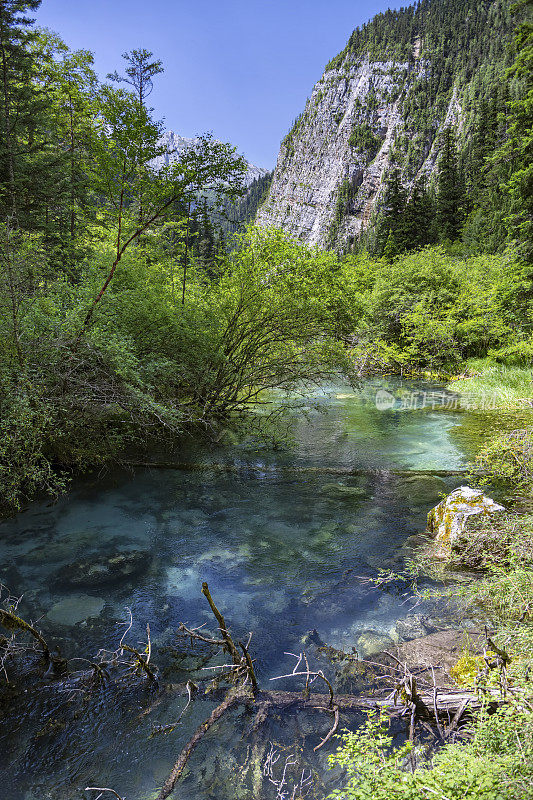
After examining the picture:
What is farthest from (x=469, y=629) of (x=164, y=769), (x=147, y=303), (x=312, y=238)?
(x=312, y=238)

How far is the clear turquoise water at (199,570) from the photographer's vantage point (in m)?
3.58

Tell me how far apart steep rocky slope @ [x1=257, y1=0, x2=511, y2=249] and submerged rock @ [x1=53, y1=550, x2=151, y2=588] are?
117726 mm

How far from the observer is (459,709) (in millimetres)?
3197

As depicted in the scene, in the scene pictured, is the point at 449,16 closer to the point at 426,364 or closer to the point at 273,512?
the point at 426,364

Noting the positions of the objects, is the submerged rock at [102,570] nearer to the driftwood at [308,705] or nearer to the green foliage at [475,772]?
the driftwood at [308,705]

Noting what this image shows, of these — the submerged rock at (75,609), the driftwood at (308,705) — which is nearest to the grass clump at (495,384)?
the driftwood at (308,705)

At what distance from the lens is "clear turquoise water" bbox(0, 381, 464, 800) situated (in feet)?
Answer: 11.7

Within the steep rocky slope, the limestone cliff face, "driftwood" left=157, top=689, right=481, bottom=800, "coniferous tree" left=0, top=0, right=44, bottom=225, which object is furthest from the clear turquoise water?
the steep rocky slope

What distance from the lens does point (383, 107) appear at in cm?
14500

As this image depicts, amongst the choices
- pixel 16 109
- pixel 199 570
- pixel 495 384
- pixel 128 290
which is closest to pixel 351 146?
pixel 495 384

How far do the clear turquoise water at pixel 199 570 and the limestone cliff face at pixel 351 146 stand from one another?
11243 centimetres

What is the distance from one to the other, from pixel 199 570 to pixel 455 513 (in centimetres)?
433

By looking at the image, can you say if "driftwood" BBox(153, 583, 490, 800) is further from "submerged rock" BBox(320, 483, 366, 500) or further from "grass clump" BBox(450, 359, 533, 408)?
"grass clump" BBox(450, 359, 533, 408)

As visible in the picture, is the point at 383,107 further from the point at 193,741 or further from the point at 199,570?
the point at 193,741
